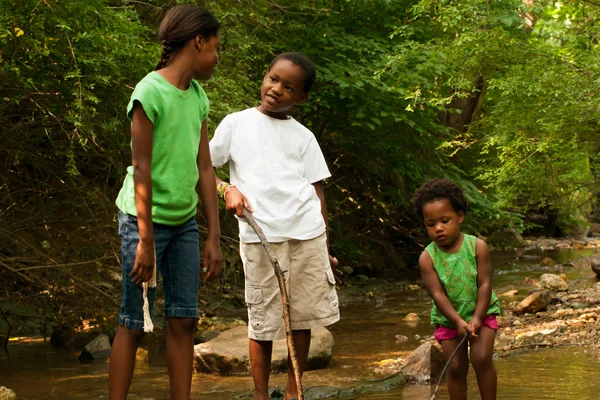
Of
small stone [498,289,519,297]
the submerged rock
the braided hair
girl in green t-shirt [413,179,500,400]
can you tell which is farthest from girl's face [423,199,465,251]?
small stone [498,289,519,297]

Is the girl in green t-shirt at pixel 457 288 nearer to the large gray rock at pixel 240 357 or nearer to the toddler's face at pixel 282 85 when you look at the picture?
the toddler's face at pixel 282 85

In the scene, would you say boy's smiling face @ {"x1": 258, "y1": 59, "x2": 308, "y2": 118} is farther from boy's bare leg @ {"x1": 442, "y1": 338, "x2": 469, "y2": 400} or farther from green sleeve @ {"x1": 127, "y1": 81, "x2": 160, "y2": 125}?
boy's bare leg @ {"x1": 442, "y1": 338, "x2": 469, "y2": 400}

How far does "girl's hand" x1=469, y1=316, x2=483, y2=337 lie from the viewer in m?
3.87

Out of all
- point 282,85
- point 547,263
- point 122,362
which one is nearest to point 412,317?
point 282,85

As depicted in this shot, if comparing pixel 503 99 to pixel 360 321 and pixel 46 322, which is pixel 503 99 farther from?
pixel 46 322

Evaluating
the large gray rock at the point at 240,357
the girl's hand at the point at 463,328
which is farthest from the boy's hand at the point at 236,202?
the large gray rock at the point at 240,357

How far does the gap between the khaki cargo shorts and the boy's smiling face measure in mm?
664

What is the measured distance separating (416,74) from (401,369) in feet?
19.5

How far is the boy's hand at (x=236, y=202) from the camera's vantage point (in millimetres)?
3889

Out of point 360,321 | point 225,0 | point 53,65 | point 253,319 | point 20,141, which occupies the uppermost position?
point 225,0

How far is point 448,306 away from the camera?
3.96 meters

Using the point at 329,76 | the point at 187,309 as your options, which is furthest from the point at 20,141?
the point at 329,76

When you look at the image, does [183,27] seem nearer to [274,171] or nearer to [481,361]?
[274,171]

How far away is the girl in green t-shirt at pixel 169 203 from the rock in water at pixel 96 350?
394 cm
